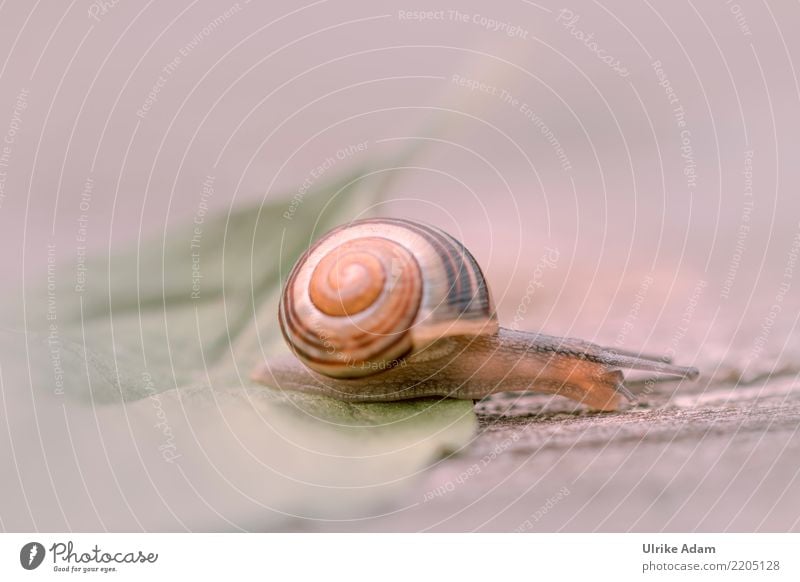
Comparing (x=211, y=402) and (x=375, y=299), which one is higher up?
(x=375, y=299)

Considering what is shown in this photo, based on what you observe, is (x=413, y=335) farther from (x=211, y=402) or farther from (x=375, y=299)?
(x=211, y=402)

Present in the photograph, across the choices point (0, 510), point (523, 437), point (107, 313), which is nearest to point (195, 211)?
point (107, 313)

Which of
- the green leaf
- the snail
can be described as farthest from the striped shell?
the green leaf

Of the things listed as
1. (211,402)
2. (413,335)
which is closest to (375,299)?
(413,335)

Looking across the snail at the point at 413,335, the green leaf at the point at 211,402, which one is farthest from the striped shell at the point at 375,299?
the green leaf at the point at 211,402

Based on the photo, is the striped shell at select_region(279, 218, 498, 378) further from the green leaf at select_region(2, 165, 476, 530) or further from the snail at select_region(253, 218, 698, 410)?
the green leaf at select_region(2, 165, 476, 530)

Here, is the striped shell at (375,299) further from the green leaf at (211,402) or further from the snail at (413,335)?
the green leaf at (211,402)

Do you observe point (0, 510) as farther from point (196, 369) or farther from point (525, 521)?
point (525, 521)
